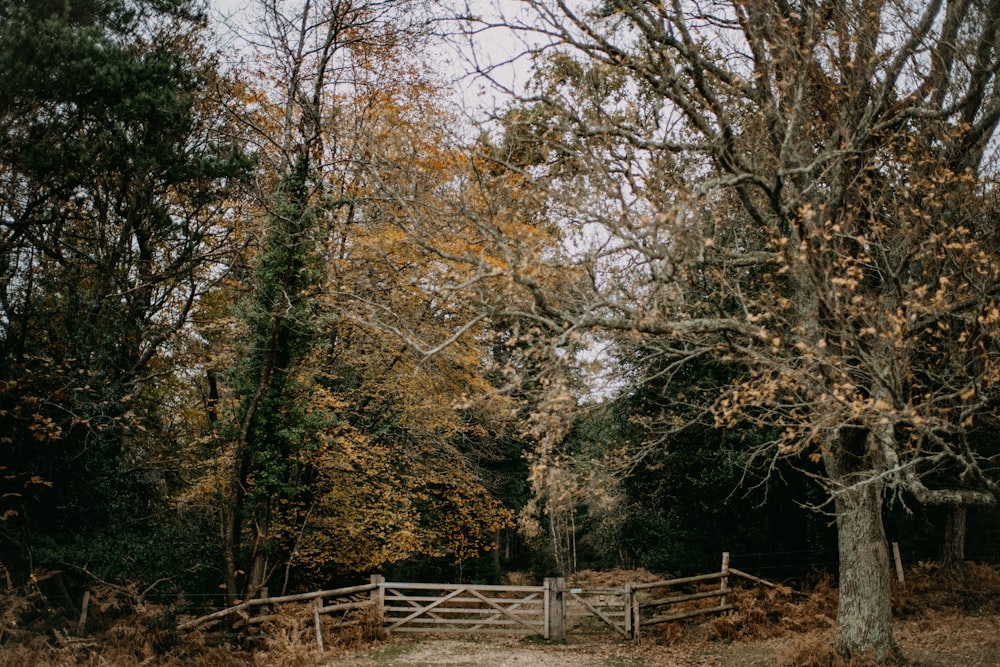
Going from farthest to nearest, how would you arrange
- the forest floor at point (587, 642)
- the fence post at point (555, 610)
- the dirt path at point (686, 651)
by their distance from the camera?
the fence post at point (555, 610) → the dirt path at point (686, 651) → the forest floor at point (587, 642)

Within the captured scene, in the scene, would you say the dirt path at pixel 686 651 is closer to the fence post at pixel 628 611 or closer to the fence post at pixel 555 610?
the fence post at pixel 628 611

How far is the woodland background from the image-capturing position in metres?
7.40

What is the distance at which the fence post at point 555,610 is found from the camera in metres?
13.2

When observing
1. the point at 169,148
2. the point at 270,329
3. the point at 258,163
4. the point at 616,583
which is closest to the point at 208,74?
the point at 258,163

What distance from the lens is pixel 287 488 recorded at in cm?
1255

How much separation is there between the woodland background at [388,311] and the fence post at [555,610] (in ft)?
6.03

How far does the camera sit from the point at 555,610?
43.6 ft

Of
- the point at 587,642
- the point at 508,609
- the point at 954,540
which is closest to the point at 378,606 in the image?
the point at 508,609

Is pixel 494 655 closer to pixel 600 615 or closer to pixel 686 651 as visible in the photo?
pixel 600 615

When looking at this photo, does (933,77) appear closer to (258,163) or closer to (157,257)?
(258,163)

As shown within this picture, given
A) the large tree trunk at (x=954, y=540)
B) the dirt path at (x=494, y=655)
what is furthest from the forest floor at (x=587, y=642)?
the large tree trunk at (x=954, y=540)

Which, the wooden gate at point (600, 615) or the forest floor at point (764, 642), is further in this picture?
the wooden gate at point (600, 615)

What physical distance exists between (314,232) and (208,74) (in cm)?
501

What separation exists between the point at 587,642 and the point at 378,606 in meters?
4.06
